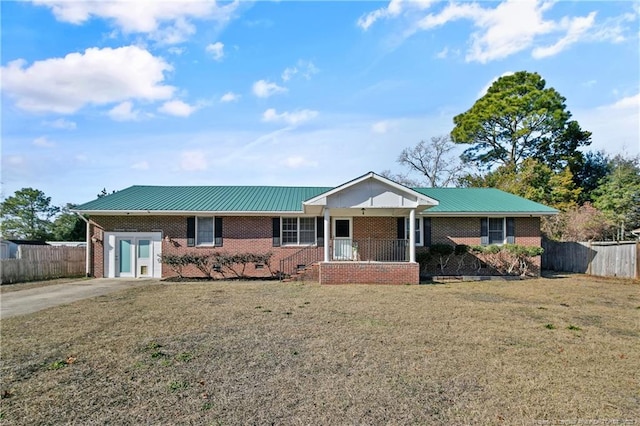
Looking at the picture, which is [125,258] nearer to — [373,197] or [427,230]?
[373,197]

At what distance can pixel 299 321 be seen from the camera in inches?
331

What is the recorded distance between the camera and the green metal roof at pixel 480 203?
18.5 metres

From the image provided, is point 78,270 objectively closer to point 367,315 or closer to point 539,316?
point 367,315

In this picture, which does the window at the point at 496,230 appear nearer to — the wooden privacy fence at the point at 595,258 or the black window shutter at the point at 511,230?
the black window shutter at the point at 511,230

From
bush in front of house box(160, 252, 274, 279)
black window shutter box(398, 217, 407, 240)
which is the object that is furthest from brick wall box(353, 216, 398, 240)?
bush in front of house box(160, 252, 274, 279)

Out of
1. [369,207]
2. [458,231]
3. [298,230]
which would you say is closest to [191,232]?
[298,230]

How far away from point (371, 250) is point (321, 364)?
12.9 m

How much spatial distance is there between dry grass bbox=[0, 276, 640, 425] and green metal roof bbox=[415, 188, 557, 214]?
8454 mm

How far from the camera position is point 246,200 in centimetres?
1936

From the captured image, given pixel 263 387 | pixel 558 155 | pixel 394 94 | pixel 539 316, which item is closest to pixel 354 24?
pixel 394 94

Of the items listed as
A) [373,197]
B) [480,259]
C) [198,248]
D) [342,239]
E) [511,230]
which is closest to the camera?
[373,197]

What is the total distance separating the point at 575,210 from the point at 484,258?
15962 mm

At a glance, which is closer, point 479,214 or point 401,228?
point 479,214

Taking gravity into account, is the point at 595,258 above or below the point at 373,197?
below
